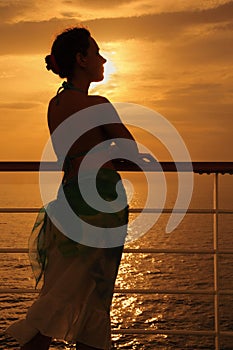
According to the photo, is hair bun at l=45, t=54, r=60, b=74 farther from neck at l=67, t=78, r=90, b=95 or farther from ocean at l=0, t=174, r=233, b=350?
ocean at l=0, t=174, r=233, b=350

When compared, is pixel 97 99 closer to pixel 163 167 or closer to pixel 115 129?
pixel 115 129

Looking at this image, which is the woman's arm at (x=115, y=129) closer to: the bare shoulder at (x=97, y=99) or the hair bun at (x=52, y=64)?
the bare shoulder at (x=97, y=99)

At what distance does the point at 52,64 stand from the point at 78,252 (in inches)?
22.5

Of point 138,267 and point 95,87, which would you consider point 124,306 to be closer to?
point 138,267

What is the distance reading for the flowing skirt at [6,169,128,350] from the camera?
1776 mm

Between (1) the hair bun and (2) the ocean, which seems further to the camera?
(2) the ocean

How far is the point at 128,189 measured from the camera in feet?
5.88

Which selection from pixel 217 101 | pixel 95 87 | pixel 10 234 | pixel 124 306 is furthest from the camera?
pixel 10 234

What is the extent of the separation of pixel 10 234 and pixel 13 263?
16246 mm

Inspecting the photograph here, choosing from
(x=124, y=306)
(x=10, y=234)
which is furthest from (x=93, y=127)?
(x=10, y=234)

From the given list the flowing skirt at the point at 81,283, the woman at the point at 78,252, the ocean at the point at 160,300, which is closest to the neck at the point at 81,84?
the woman at the point at 78,252

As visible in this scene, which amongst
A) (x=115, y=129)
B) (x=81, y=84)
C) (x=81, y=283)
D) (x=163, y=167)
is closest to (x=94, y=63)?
(x=81, y=84)

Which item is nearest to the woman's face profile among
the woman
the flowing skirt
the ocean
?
the woman

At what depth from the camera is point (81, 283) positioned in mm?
1780
